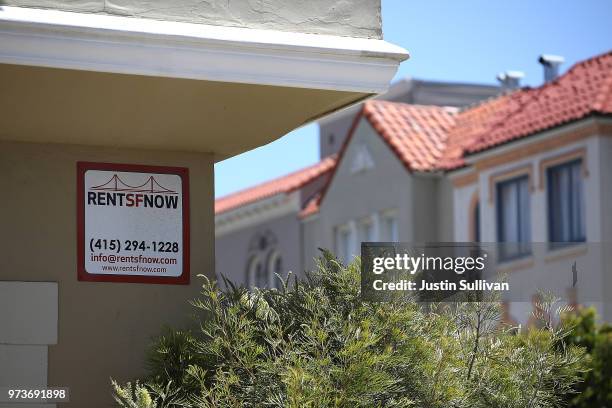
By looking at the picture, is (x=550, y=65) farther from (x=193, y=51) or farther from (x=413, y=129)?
(x=193, y=51)

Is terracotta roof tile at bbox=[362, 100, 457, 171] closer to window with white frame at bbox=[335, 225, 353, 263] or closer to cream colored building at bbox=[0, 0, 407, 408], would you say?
window with white frame at bbox=[335, 225, 353, 263]

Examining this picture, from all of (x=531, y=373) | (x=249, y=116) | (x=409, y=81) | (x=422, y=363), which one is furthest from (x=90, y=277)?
(x=409, y=81)

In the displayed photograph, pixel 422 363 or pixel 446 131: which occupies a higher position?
pixel 446 131

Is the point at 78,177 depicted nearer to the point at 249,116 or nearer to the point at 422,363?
the point at 249,116

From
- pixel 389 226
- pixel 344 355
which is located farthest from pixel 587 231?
pixel 344 355

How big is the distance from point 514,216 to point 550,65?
21.6 feet

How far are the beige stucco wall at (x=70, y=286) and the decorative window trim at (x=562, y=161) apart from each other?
24.8 meters

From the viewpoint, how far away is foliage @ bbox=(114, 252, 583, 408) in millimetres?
7023

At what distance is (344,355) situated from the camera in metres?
7.03

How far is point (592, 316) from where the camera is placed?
80.7ft

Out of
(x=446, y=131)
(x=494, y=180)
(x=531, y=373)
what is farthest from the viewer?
(x=446, y=131)

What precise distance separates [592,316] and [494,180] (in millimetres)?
10840

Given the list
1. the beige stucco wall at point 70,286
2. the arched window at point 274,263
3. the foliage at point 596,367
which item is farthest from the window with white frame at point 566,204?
the beige stucco wall at point 70,286

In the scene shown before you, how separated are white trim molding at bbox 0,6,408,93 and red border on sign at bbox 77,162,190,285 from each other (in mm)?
1229
